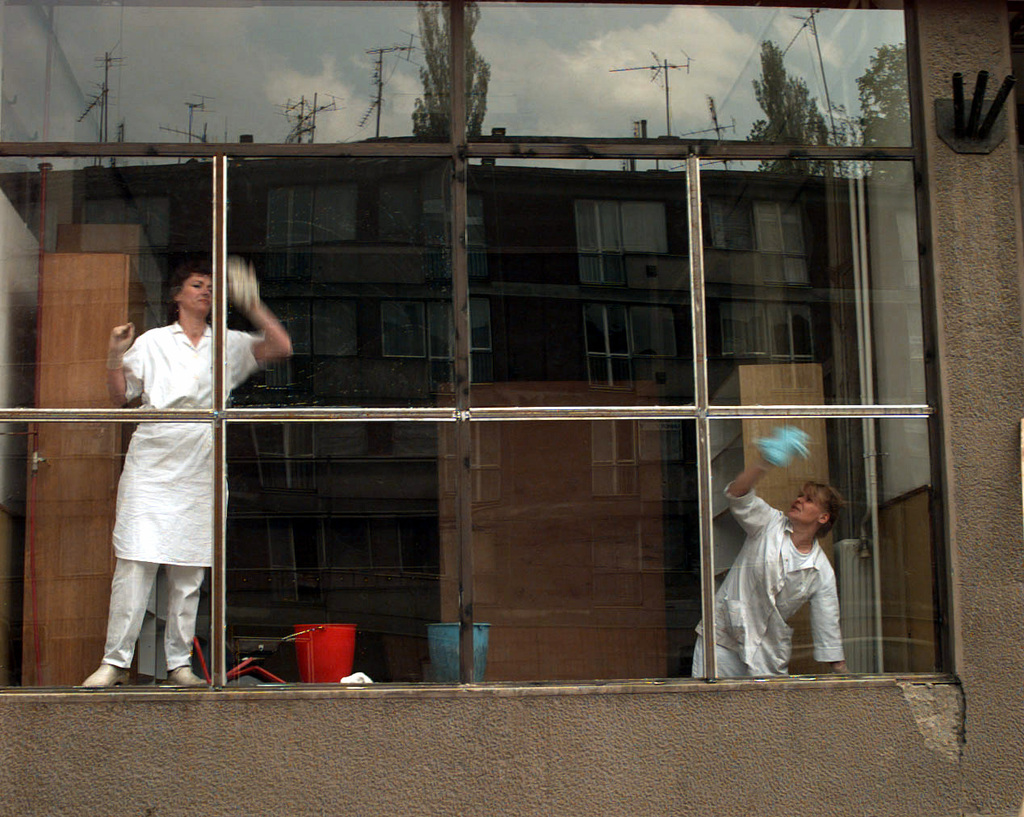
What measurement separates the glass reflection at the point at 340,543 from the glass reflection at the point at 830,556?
1.19 metres

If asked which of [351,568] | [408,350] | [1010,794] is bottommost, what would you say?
[1010,794]

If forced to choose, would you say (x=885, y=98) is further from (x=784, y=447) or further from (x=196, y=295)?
(x=196, y=295)

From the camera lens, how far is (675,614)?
17.0ft

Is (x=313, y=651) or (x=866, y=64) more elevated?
(x=866, y=64)

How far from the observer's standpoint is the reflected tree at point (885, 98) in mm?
5359

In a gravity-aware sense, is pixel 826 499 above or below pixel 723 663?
above

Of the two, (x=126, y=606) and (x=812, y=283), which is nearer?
Result: (x=126, y=606)

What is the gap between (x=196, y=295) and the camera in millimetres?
5227

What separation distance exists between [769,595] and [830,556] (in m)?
0.33

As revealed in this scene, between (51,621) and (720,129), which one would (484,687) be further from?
(720,129)

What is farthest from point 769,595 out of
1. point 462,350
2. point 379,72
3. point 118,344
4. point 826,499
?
point 118,344

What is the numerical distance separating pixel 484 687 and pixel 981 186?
2.95m

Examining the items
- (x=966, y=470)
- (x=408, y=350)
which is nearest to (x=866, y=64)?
(x=966, y=470)

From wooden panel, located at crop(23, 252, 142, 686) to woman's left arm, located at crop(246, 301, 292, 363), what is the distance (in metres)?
0.66
